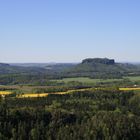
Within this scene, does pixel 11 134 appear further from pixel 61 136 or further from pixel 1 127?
pixel 61 136

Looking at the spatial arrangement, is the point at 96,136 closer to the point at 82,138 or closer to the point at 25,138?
the point at 82,138

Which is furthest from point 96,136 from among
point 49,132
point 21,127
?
point 21,127

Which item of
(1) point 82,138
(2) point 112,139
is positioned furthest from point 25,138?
(2) point 112,139

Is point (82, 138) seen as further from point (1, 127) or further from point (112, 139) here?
point (1, 127)

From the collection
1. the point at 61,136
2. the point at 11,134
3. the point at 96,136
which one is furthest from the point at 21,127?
the point at 96,136

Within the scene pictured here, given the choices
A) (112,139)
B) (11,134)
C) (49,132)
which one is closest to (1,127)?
(11,134)

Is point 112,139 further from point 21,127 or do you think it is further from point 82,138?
point 21,127
